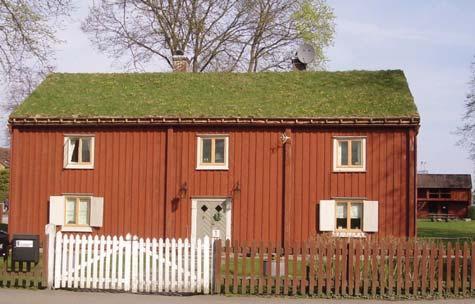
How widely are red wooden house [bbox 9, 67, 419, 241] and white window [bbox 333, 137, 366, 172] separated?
1.4 inches

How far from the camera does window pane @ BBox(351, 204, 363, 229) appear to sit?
24.0m

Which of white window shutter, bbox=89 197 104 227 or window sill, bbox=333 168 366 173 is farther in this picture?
white window shutter, bbox=89 197 104 227

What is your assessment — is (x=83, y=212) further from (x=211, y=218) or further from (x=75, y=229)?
(x=211, y=218)

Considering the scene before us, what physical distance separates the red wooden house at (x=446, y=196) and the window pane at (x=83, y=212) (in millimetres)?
51297

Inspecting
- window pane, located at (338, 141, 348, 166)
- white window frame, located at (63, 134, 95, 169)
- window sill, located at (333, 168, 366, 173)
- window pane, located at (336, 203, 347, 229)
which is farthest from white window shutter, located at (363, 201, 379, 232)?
white window frame, located at (63, 134, 95, 169)

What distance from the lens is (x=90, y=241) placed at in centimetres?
1500

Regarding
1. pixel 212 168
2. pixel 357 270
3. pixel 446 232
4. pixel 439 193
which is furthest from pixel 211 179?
pixel 439 193

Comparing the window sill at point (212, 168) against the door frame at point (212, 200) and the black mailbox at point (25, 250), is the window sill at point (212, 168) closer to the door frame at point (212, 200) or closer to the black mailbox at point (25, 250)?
the door frame at point (212, 200)

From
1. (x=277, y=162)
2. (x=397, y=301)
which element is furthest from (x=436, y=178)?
(x=397, y=301)

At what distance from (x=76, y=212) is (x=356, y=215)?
10.5 metres

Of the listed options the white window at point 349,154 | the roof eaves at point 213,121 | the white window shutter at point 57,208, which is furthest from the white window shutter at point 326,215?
the white window shutter at point 57,208

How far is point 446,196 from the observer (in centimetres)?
7056

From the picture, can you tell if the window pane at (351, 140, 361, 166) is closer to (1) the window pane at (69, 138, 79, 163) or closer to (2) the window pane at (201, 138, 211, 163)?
(2) the window pane at (201, 138, 211, 163)

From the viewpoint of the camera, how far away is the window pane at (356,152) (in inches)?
952
